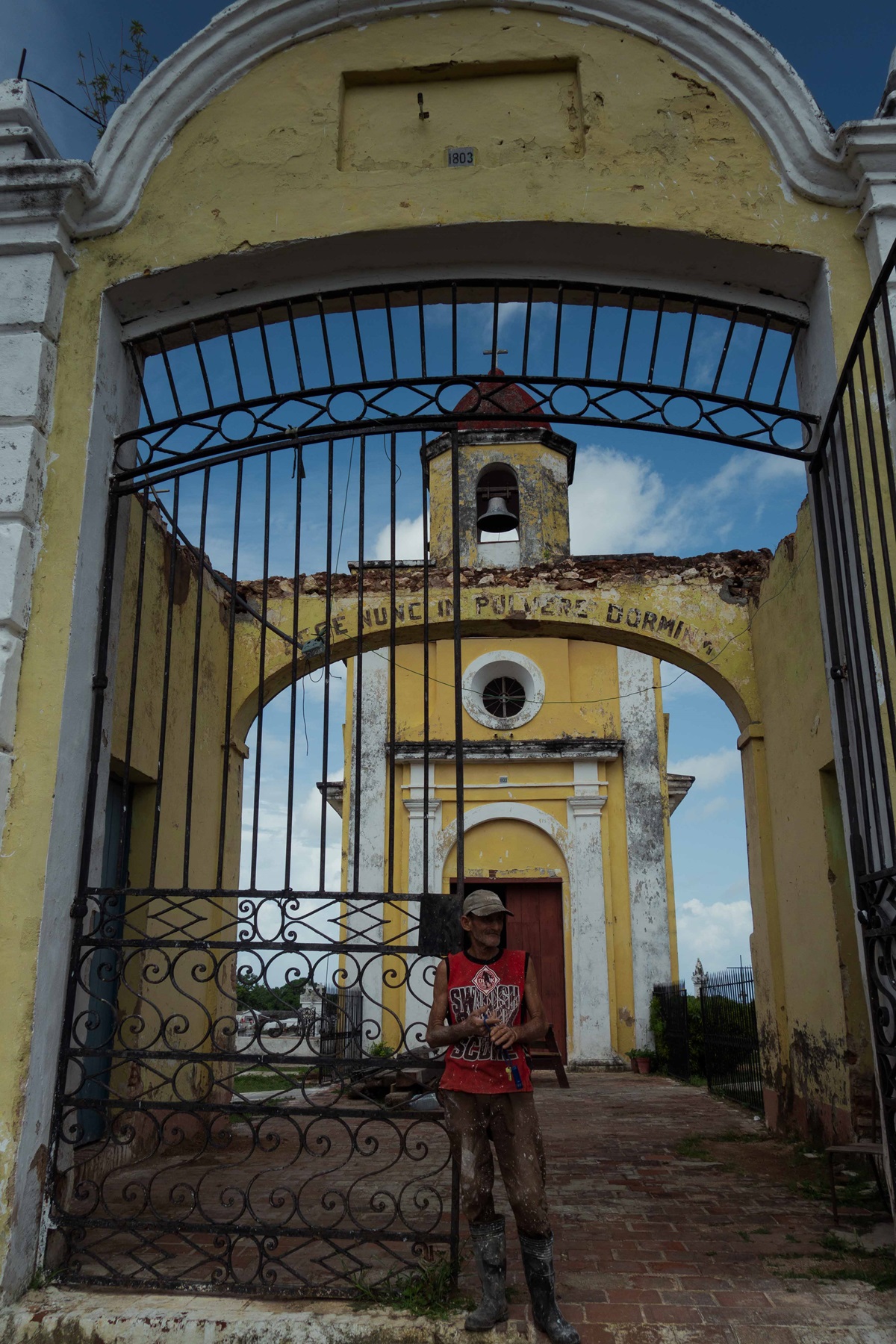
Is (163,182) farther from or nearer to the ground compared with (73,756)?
farther from the ground

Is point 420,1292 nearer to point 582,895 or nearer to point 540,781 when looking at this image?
point 582,895

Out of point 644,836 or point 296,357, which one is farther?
point 644,836

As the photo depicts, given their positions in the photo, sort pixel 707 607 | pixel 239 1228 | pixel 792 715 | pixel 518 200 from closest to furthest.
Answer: pixel 239 1228 → pixel 518 200 → pixel 792 715 → pixel 707 607

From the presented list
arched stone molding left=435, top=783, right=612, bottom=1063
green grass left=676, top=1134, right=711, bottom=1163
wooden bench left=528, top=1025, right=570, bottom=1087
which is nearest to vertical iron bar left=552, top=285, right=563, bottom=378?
green grass left=676, top=1134, right=711, bottom=1163

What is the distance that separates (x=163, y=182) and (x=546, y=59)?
1945 mm

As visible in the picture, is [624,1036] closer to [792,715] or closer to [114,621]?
[792,715]

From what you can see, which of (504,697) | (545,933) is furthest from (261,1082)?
(504,697)

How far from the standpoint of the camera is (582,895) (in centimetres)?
1541

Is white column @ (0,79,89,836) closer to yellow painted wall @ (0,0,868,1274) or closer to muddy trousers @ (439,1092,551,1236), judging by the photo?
yellow painted wall @ (0,0,868,1274)

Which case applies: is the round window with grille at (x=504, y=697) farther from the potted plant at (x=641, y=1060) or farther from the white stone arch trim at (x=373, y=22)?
the white stone arch trim at (x=373, y=22)

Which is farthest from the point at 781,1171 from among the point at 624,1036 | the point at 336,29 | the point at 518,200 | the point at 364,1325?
the point at 624,1036

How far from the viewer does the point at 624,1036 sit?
48.7 feet

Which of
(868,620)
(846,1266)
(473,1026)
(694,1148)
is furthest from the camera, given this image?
(694,1148)

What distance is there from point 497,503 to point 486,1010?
10.5 metres
